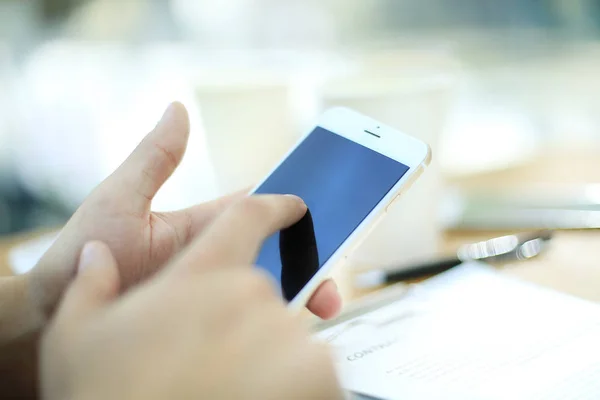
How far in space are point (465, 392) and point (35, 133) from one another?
68 centimetres

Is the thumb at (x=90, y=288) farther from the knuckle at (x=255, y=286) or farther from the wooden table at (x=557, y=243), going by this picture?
the wooden table at (x=557, y=243)

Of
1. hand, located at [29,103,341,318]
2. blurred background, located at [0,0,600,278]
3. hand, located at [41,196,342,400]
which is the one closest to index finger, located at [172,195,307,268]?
hand, located at [41,196,342,400]

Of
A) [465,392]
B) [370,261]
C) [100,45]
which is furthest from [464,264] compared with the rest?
[100,45]

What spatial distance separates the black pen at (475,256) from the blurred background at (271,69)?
5.6 inches

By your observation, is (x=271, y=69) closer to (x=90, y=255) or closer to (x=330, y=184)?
(x=330, y=184)

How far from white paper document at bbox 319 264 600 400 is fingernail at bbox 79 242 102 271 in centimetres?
15

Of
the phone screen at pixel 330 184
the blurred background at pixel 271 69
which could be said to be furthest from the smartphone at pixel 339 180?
the blurred background at pixel 271 69

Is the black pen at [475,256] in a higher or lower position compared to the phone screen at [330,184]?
lower

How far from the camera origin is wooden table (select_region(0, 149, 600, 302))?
524 mm

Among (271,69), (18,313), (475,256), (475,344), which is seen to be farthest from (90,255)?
(271,69)

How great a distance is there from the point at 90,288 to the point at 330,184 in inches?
8.3

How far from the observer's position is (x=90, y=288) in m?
Answer: 0.28

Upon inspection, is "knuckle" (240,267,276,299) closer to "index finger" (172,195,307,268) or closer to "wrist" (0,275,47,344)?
"index finger" (172,195,307,268)

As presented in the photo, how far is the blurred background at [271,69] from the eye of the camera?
789 mm
